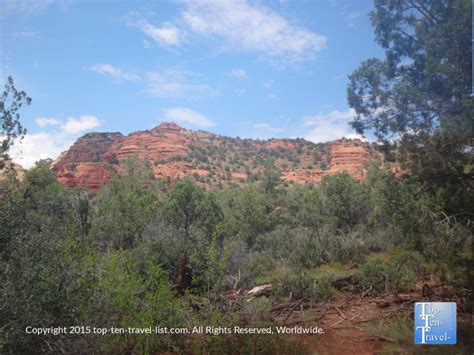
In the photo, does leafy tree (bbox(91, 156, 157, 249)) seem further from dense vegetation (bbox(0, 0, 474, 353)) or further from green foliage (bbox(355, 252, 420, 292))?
green foliage (bbox(355, 252, 420, 292))

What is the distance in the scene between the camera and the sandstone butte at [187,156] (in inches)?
1845

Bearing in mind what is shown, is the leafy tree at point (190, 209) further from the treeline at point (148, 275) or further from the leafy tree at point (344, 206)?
the leafy tree at point (344, 206)

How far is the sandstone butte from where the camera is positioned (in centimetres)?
4688

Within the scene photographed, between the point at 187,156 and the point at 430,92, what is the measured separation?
55.4 metres

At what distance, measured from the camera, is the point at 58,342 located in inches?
187

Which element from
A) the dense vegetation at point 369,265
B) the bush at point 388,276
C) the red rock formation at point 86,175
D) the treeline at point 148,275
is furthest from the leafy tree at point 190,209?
the red rock formation at point 86,175

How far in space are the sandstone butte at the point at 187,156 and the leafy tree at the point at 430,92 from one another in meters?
34.4

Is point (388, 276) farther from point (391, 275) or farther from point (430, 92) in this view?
point (430, 92)

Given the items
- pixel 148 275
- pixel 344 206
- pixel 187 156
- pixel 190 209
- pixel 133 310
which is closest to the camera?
pixel 133 310

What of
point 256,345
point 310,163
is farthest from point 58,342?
point 310,163

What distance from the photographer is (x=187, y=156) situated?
197ft

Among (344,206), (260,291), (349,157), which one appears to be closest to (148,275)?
(260,291)

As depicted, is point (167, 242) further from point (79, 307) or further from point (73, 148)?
point (73, 148)

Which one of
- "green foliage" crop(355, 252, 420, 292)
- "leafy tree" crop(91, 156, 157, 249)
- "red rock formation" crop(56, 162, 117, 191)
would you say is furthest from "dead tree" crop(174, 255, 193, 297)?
"red rock formation" crop(56, 162, 117, 191)
